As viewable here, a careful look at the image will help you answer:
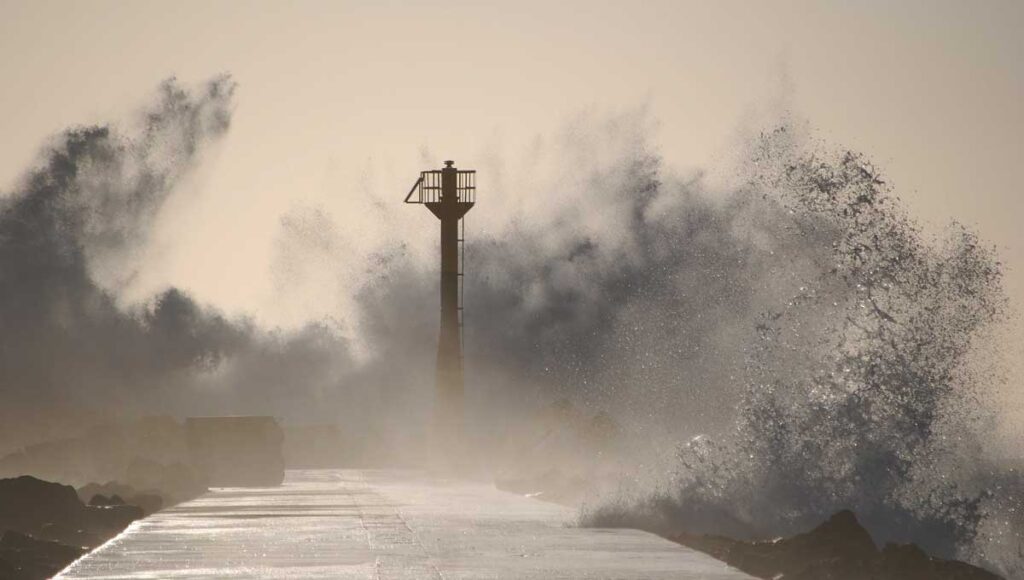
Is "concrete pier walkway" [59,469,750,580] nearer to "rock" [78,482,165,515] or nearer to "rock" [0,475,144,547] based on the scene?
"rock" [0,475,144,547]

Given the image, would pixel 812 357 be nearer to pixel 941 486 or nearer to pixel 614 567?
pixel 941 486

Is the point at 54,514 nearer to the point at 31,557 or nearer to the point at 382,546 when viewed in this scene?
the point at 31,557

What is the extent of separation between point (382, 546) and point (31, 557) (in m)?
4.91

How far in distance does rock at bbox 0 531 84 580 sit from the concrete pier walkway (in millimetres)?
420

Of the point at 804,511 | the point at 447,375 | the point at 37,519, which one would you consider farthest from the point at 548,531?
the point at 447,375

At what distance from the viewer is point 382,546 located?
2748cm

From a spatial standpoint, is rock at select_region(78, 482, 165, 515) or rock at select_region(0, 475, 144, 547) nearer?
rock at select_region(0, 475, 144, 547)

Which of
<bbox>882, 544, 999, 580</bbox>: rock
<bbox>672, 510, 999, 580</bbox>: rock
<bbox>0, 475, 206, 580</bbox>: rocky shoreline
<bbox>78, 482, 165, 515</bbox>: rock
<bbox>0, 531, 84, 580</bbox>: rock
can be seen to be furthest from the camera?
<bbox>78, 482, 165, 515</bbox>: rock

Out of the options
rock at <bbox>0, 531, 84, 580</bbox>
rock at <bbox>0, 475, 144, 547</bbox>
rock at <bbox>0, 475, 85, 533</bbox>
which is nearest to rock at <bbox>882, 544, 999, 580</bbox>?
rock at <bbox>0, 531, 84, 580</bbox>

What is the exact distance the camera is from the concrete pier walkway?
2303cm

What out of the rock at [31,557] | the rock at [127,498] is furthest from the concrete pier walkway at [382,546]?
the rock at [127,498]

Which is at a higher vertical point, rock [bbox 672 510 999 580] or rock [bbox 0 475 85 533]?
rock [bbox 0 475 85 533]

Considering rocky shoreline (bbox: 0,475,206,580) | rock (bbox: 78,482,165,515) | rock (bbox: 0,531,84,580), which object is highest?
rock (bbox: 78,482,165,515)

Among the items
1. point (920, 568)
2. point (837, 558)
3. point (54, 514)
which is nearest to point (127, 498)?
point (54, 514)
